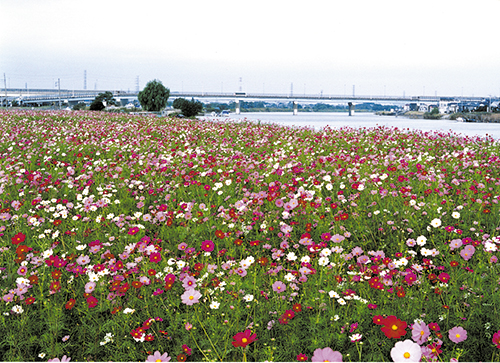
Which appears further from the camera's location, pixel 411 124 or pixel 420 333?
pixel 411 124

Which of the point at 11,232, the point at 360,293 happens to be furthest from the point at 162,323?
the point at 11,232

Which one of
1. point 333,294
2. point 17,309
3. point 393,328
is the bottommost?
point 17,309

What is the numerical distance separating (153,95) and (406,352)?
4427cm

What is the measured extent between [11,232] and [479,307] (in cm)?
423

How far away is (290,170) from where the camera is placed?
554 cm

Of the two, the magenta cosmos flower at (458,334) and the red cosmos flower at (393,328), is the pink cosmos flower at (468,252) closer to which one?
the magenta cosmos flower at (458,334)

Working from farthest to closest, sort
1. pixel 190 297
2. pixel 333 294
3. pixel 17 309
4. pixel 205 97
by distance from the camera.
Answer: pixel 205 97
pixel 17 309
pixel 333 294
pixel 190 297

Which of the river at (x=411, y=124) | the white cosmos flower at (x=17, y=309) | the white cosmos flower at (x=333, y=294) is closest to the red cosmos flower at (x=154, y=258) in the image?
the white cosmos flower at (x=17, y=309)

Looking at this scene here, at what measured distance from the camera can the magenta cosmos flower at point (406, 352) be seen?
1421 millimetres

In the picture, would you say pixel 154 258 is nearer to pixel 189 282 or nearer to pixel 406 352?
pixel 189 282

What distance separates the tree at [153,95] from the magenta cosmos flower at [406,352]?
43.9 metres

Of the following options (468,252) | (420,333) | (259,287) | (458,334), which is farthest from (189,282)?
(468,252)

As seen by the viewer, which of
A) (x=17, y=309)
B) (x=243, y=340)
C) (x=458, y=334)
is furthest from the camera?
(x=17, y=309)

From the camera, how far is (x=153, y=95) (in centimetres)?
4284
